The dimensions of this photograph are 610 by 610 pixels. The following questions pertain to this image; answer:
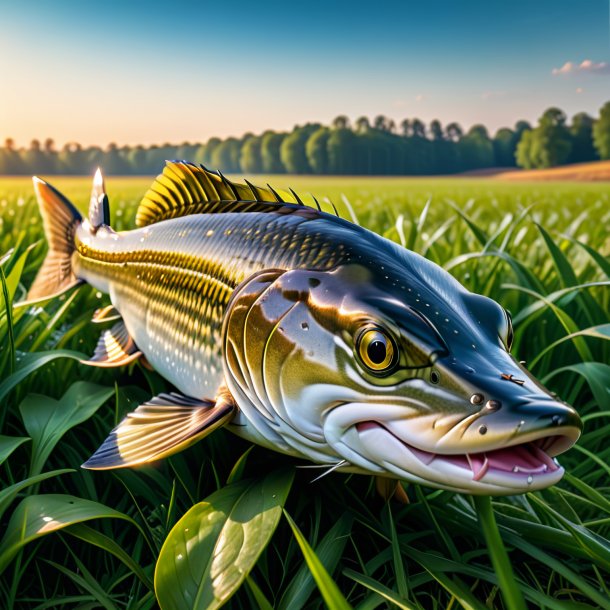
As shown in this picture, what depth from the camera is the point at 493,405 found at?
1.27 meters

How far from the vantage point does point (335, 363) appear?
56.9 inches

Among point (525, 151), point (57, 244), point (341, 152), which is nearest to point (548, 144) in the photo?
point (525, 151)

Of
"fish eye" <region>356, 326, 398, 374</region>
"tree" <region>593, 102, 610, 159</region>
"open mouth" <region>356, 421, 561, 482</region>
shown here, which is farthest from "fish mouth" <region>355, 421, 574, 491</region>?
"tree" <region>593, 102, 610, 159</region>

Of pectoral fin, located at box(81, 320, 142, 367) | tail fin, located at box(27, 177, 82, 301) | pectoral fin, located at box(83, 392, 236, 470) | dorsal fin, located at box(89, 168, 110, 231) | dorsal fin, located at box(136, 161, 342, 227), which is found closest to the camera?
pectoral fin, located at box(83, 392, 236, 470)

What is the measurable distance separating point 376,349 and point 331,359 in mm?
113

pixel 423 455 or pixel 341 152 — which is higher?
pixel 423 455

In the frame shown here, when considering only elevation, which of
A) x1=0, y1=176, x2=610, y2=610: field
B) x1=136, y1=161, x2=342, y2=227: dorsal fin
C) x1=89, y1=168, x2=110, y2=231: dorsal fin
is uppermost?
x1=136, y1=161, x2=342, y2=227: dorsal fin

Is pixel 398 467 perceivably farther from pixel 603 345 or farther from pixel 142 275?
pixel 603 345

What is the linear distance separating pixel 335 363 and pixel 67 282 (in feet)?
6.31

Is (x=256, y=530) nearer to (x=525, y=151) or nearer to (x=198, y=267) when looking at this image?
(x=198, y=267)

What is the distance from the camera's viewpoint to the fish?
130cm

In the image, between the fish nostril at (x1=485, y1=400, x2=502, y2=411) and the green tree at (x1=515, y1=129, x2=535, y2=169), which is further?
the green tree at (x1=515, y1=129, x2=535, y2=169)

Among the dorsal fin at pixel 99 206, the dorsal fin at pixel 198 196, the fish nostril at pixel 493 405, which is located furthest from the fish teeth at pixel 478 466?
the dorsal fin at pixel 99 206

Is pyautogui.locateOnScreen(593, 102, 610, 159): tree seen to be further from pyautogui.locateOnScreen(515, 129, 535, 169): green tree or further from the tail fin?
the tail fin
